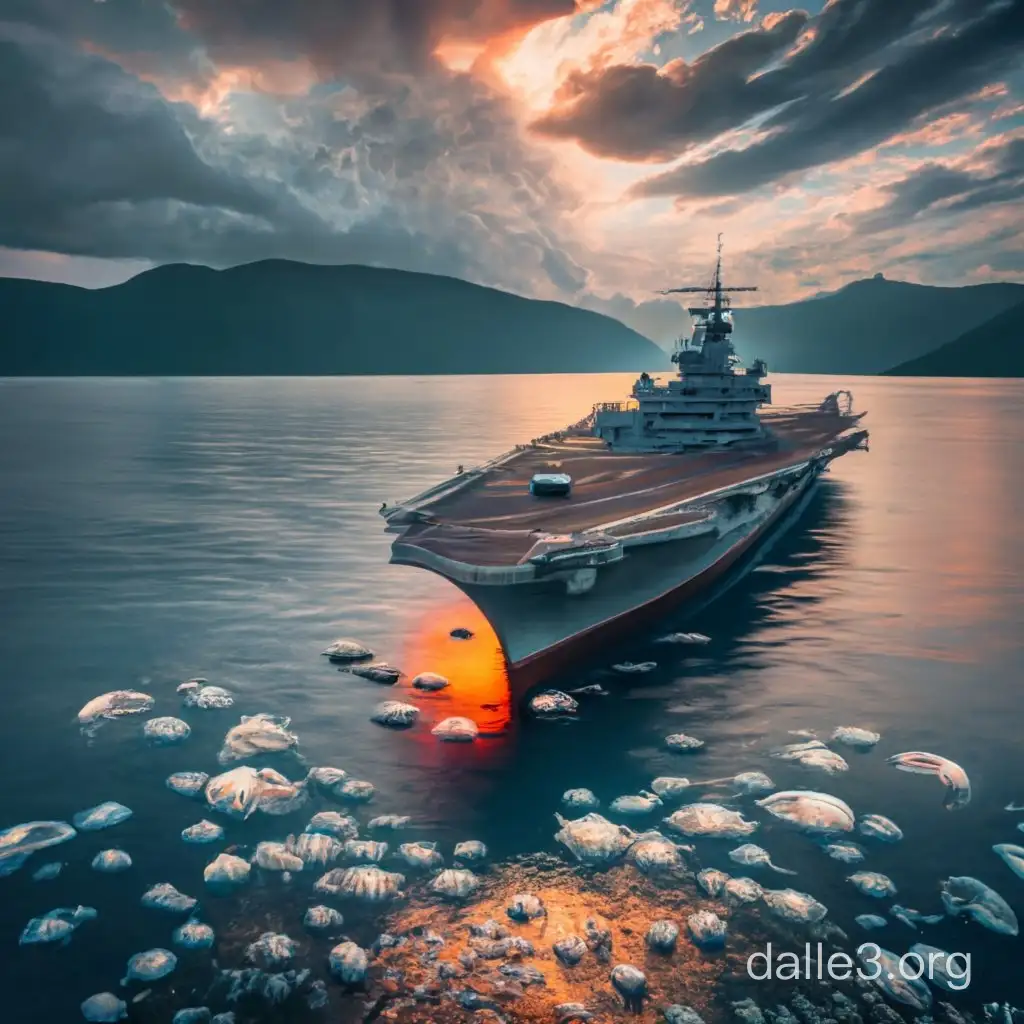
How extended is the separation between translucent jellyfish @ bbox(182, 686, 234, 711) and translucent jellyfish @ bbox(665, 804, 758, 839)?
37.8 ft

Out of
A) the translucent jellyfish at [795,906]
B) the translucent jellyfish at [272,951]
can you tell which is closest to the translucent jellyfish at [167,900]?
the translucent jellyfish at [272,951]

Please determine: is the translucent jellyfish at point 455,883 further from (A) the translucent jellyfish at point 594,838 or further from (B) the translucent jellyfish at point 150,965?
(B) the translucent jellyfish at point 150,965

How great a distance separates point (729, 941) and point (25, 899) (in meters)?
11.2

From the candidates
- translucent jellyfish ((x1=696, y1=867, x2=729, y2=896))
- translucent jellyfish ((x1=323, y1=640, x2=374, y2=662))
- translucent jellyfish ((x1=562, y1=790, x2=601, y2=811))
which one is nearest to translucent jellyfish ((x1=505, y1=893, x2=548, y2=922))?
translucent jellyfish ((x1=696, y1=867, x2=729, y2=896))

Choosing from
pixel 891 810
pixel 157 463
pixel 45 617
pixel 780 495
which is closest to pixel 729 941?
pixel 891 810

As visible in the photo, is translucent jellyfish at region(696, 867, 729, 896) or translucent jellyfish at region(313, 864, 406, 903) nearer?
translucent jellyfish at region(313, 864, 406, 903)

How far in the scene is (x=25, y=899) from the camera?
11938 millimetres

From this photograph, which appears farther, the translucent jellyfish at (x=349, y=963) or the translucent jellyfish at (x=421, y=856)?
the translucent jellyfish at (x=421, y=856)

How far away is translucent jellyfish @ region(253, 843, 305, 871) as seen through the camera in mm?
12648

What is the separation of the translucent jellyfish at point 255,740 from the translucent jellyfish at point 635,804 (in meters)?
7.36

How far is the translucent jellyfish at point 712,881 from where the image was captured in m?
12.1

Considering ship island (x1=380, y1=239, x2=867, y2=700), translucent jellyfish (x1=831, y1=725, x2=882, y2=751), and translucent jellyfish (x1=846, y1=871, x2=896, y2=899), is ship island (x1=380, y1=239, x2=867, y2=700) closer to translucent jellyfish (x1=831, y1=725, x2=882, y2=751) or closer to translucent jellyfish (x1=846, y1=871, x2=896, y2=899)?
translucent jellyfish (x1=831, y1=725, x2=882, y2=751)

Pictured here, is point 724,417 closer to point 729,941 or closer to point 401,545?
point 401,545

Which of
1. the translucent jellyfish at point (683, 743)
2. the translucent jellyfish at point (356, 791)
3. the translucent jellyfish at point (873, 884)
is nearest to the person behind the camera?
the translucent jellyfish at point (873, 884)
